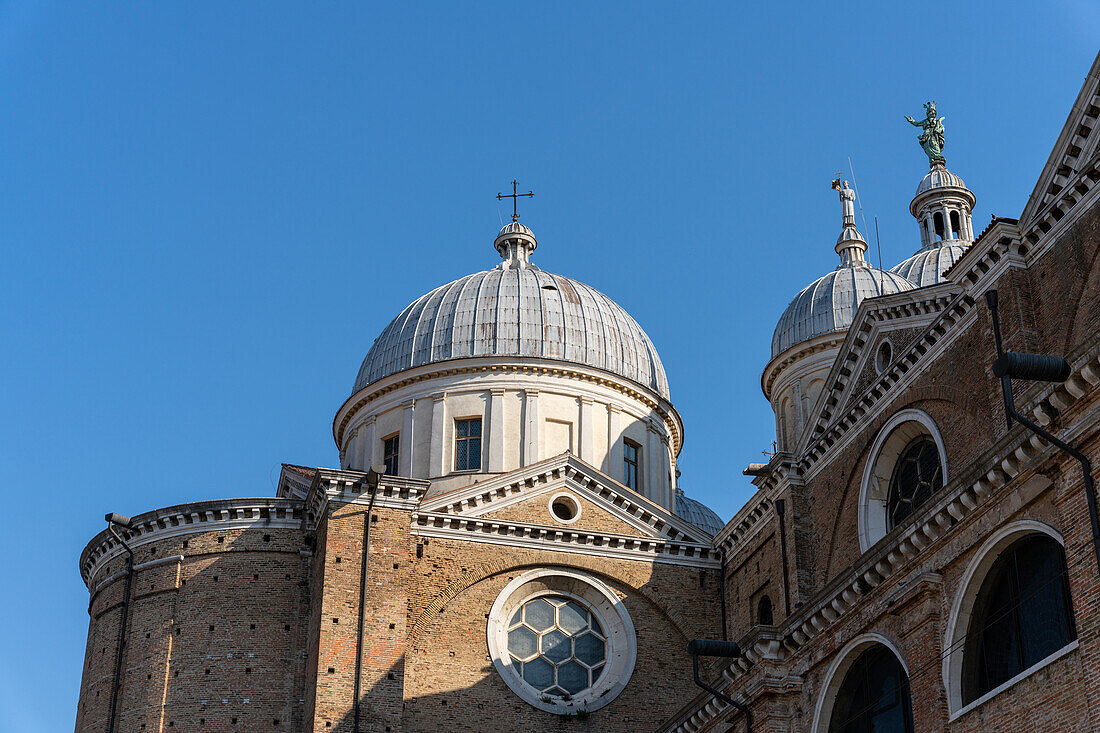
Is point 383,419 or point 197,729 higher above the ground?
point 383,419

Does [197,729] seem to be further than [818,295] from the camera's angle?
No

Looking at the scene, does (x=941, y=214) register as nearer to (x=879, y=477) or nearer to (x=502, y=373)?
(x=502, y=373)

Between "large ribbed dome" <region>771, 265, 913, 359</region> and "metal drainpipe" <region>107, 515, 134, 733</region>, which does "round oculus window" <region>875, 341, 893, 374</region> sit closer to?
"large ribbed dome" <region>771, 265, 913, 359</region>

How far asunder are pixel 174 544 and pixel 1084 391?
65.2 feet

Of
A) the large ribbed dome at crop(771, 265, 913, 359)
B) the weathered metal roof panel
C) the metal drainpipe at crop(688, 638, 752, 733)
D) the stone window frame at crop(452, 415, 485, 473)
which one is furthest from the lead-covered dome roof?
the metal drainpipe at crop(688, 638, 752, 733)

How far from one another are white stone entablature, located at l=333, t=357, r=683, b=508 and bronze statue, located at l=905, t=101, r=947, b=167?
15645 mm

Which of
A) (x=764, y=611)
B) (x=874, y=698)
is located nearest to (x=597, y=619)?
(x=764, y=611)

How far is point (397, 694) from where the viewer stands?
89.5 feet

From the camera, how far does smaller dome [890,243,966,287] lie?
4181cm

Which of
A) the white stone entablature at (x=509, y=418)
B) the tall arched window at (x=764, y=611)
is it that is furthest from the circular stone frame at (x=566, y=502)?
A: the tall arched window at (x=764, y=611)

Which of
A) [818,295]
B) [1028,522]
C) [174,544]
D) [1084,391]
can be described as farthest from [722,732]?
[818,295]

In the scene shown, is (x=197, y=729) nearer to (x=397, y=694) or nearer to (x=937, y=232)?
(x=397, y=694)

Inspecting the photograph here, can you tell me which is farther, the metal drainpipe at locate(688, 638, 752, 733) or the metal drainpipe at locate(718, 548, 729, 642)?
the metal drainpipe at locate(718, 548, 729, 642)

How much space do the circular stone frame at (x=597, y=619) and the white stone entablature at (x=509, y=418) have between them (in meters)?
4.35
